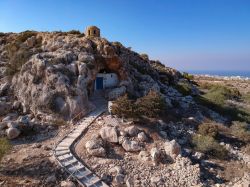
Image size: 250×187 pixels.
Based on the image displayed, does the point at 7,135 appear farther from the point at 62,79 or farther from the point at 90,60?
the point at 90,60

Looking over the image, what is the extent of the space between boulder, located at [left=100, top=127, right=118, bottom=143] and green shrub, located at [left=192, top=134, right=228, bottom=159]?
613cm

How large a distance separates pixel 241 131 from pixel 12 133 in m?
18.9

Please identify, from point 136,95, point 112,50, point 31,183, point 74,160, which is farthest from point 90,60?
point 31,183

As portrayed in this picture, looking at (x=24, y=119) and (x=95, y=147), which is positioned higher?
(x=24, y=119)

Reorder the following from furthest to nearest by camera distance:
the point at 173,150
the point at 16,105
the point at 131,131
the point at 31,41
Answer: the point at 31,41 → the point at 16,105 → the point at 131,131 → the point at 173,150

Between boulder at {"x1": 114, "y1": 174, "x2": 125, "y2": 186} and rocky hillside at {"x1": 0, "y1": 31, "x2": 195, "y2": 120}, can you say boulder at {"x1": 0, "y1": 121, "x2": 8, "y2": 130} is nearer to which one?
rocky hillside at {"x1": 0, "y1": 31, "x2": 195, "y2": 120}

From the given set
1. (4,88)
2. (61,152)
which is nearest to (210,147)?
(61,152)

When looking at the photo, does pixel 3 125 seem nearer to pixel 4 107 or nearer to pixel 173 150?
pixel 4 107

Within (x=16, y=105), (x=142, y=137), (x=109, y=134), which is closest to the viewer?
(x=109, y=134)

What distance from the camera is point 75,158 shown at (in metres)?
17.0

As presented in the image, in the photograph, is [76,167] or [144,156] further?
[144,156]

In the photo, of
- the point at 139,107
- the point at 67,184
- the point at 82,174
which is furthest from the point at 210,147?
the point at 67,184

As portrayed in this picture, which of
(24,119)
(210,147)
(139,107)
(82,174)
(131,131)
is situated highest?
(139,107)

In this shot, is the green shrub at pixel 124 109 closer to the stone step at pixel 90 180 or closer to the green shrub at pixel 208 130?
the green shrub at pixel 208 130
